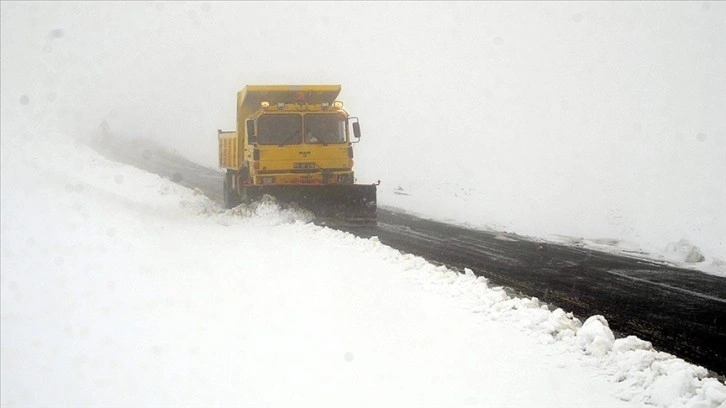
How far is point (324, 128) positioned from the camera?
13844 mm

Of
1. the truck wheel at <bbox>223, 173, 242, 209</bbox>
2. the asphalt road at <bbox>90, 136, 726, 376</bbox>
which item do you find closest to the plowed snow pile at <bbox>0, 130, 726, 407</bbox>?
the asphalt road at <bbox>90, 136, 726, 376</bbox>

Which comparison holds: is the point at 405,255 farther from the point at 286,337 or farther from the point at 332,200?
the point at 332,200

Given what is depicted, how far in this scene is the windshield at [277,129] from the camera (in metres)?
13.6

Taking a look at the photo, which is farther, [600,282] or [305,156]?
[305,156]

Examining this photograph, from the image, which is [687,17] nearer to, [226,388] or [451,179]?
[451,179]

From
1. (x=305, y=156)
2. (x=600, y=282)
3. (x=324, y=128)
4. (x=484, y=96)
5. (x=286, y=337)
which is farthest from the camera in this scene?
(x=484, y=96)

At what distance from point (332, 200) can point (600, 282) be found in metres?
6.67

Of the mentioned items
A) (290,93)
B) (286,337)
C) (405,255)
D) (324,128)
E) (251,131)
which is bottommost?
(286,337)

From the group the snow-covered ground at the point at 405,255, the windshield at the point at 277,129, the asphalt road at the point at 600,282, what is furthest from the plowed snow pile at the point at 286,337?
the windshield at the point at 277,129

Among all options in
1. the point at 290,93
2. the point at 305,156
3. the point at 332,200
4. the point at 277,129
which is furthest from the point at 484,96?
the point at 332,200

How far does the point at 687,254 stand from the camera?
10578mm

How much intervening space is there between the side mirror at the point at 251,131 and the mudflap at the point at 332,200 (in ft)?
3.98

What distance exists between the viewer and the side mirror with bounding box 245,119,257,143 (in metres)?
13.3

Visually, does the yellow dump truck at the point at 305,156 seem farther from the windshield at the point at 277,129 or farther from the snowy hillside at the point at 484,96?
the snowy hillside at the point at 484,96
